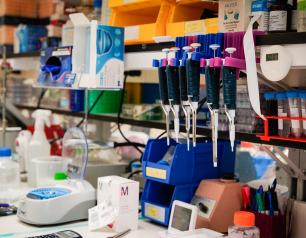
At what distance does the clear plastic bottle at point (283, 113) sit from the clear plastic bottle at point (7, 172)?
128 cm

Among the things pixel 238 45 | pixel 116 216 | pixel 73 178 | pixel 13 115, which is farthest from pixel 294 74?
pixel 13 115

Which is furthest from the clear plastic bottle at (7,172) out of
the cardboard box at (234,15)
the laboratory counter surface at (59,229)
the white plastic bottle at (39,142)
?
the cardboard box at (234,15)

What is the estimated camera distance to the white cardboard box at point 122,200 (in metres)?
1.75

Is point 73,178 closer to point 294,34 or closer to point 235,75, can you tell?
point 235,75

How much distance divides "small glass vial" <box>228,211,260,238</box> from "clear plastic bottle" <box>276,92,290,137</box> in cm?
26

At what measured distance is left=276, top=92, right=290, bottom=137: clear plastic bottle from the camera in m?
1.51

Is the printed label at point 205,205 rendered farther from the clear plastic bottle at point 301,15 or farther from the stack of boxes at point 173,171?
the clear plastic bottle at point 301,15

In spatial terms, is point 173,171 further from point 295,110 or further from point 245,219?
point 295,110

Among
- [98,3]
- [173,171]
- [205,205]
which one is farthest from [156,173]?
[98,3]

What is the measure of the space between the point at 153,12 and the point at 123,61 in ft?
0.99

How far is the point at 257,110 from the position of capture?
144 centimetres

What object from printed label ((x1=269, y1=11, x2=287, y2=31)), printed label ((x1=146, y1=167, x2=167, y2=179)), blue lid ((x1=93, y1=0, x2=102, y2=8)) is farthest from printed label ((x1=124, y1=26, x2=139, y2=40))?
printed label ((x1=269, y1=11, x2=287, y2=31))

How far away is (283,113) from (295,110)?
4 cm

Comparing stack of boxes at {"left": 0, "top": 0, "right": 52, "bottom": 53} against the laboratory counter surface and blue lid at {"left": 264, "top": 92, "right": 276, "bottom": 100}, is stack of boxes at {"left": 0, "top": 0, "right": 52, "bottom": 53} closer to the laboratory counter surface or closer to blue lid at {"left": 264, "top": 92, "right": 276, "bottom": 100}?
the laboratory counter surface
